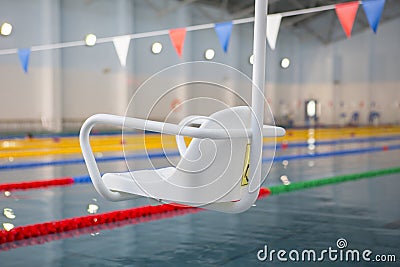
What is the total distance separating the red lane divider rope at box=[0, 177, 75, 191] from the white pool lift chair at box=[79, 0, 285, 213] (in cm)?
422

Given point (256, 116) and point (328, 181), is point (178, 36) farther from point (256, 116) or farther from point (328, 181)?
point (256, 116)

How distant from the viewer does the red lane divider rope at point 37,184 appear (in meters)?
6.70

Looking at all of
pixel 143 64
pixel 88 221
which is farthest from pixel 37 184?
pixel 143 64

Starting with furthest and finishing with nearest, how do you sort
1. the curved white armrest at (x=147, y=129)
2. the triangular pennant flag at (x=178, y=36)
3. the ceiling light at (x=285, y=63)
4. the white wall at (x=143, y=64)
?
the ceiling light at (x=285, y=63)
the white wall at (x=143, y=64)
the triangular pennant flag at (x=178, y=36)
the curved white armrest at (x=147, y=129)

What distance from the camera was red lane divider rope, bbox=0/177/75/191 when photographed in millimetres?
6695

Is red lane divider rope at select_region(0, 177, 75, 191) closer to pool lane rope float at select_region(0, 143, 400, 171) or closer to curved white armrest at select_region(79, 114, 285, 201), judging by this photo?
pool lane rope float at select_region(0, 143, 400, 171)

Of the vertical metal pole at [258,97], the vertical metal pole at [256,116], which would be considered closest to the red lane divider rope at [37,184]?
the vertical metal pole at [256,116]

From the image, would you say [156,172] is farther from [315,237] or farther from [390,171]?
[390,171]

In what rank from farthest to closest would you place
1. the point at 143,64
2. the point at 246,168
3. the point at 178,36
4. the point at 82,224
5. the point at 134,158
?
the point at 143,64 → the point at 134,158 → the point at 178,36 → the point at 82,224 → the point at 246,168

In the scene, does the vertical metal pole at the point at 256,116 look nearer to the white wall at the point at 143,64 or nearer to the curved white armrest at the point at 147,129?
the curved white armrest at the point at 147,129

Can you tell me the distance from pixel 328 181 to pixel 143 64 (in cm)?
1484

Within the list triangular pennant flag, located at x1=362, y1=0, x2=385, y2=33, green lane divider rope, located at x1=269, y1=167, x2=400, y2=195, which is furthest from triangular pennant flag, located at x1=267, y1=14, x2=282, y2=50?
green lane divider rope, located at x1=269, y1=167, x2=400, y2=195

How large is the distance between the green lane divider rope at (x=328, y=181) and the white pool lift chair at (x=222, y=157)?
12.1 feet

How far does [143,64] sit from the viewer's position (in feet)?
69.9
